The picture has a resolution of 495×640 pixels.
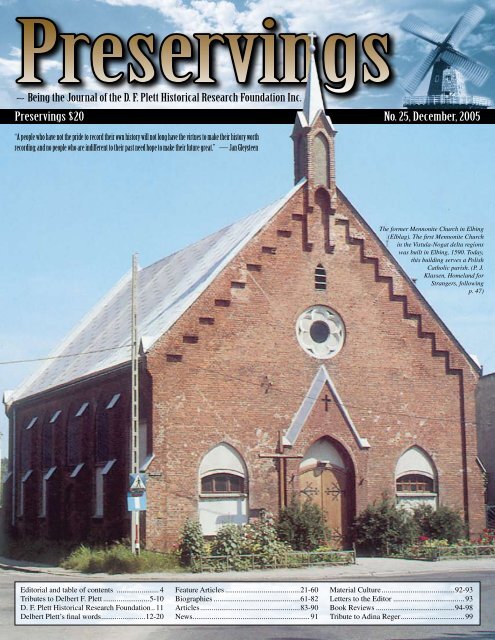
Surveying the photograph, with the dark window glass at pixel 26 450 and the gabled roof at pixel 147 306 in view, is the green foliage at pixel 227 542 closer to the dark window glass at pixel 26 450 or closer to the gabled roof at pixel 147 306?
the gabled roof at pixel 147 306

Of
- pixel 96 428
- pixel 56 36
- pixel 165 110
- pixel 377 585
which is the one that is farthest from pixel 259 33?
pixel 96 428

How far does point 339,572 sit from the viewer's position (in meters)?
24.3

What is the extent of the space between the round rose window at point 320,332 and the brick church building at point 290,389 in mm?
46

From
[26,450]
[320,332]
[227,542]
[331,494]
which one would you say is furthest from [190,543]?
[26,450]

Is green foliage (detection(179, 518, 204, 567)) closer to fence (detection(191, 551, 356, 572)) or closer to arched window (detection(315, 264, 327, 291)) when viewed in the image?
fence (detection(191, 551, 356, 572))

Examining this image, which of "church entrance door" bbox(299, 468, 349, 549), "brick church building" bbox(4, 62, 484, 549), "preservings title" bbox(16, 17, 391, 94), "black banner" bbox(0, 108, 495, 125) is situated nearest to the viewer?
"preservings title" bbox(16, 17, 391, 94)

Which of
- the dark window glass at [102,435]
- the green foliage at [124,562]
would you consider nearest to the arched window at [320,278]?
the dark window glass at [102,435]

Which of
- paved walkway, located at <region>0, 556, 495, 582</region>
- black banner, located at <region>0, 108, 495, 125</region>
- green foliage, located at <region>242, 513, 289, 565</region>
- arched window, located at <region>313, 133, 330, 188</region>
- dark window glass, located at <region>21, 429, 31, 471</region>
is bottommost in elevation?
paved walkway, located at <region>0, 556, 495, 582</region>

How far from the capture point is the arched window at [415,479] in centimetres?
3166

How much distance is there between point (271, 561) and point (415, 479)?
25.4ft

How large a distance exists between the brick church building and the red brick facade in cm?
5

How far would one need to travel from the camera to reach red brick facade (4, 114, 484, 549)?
94.1ft

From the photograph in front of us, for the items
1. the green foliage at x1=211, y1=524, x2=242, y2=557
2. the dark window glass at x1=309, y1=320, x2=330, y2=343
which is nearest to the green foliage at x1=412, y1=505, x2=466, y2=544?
the dark window glass at x1=309, y1=320, x2=330, y2=343

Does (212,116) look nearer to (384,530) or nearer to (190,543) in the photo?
(190,543)
